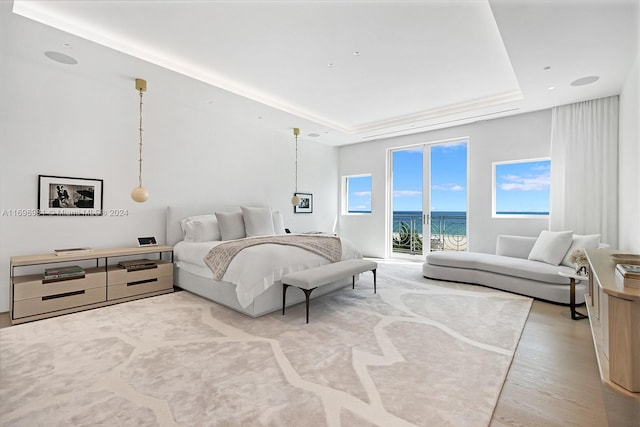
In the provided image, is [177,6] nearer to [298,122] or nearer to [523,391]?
[298,122]

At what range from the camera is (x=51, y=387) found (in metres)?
1.94

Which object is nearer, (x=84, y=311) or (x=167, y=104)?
(x=84, y=311)

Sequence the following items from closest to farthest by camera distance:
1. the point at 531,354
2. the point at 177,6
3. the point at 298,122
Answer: the point at 531,354
the point at 177,6
the point at 298,122

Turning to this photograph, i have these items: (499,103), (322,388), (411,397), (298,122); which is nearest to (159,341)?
(322,388)

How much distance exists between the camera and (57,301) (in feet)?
10.6

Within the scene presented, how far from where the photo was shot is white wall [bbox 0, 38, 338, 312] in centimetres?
335

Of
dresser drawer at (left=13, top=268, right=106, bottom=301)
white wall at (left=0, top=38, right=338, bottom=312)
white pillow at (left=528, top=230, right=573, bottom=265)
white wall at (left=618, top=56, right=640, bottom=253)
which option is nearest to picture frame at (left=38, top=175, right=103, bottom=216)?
white wall at (left=0, top=38, right=338, bottom=312)

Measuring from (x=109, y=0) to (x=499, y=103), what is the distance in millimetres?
5121

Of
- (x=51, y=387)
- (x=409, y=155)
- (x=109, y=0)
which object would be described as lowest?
(x=51, y=387)

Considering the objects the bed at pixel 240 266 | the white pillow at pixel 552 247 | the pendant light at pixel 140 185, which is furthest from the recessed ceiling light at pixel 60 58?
the white pillow at pixel 552 247

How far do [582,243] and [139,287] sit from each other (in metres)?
5.88

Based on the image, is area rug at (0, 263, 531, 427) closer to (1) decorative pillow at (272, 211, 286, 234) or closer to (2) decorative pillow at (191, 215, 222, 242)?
(2) decorative pillow at (191, 215, 222, 242)

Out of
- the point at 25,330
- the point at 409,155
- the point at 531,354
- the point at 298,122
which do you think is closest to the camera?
the point at 531,354

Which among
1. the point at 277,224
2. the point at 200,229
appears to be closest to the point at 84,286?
the point at 200,229
